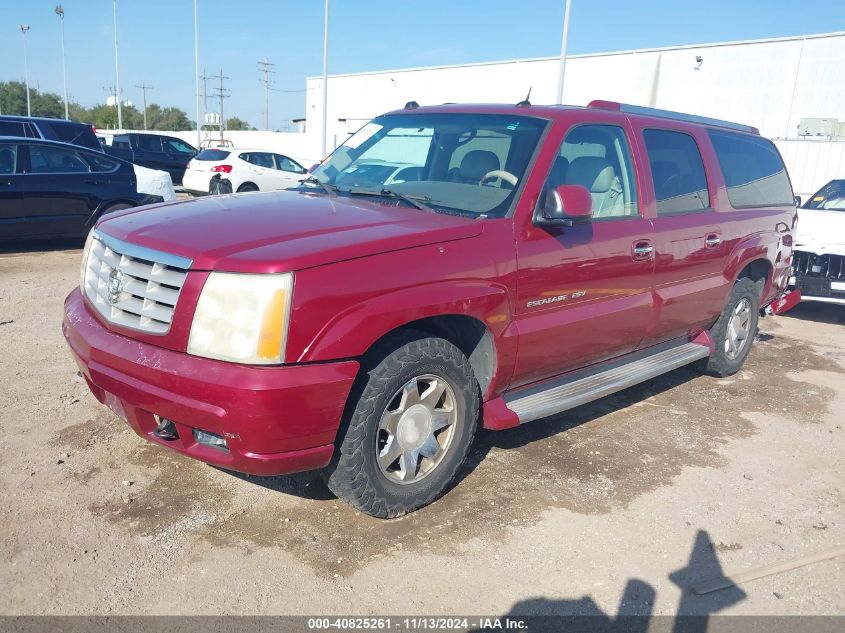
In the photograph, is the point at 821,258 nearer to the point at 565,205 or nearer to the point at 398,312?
the point at 565,205

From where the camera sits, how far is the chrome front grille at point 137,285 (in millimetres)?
2943

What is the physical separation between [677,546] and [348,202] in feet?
7.85

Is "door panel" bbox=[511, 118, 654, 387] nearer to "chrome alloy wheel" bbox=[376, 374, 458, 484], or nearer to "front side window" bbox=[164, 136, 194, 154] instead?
"chrome alloy wheel" bbox=[376, 374, 458, 484]

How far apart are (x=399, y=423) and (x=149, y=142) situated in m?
21.2

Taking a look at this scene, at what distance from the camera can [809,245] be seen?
26.2 ft

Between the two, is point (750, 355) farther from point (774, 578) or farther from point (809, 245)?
point (774, 578)

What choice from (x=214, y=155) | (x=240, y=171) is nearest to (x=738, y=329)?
(x=240, y=171)

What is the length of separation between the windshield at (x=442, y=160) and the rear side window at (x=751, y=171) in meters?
2.18

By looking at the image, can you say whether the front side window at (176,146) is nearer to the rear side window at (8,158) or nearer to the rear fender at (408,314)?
the rear side window at (8,158)

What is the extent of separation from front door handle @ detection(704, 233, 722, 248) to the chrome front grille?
11.9ft

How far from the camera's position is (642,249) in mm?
4355

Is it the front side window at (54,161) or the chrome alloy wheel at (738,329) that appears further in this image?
the front side window at (54,161)

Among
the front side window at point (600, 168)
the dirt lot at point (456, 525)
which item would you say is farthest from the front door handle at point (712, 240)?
the dirt lot at point (456, 525)

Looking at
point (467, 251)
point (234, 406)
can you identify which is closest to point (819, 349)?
point (467, 251)
